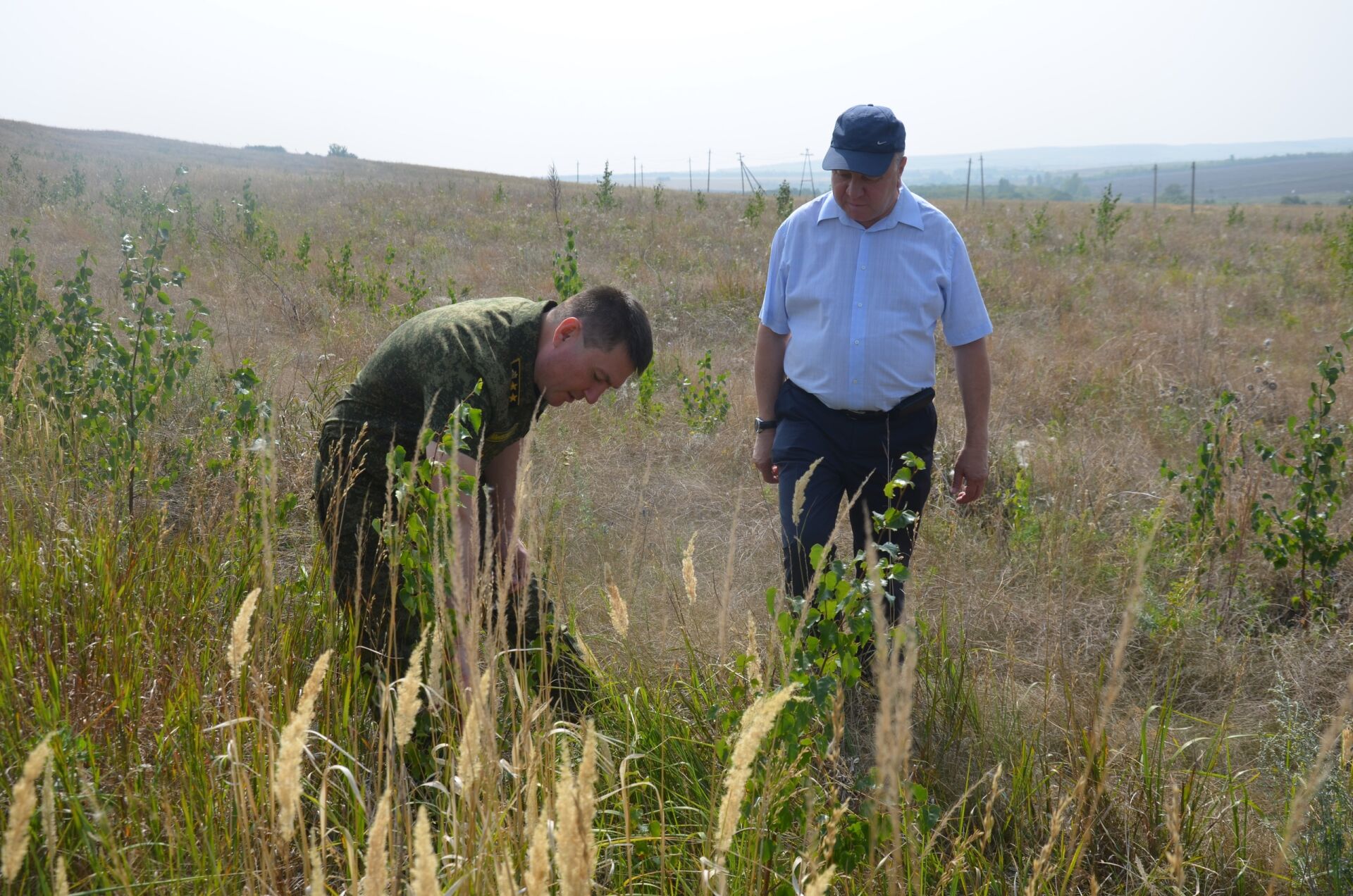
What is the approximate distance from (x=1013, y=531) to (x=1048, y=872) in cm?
326

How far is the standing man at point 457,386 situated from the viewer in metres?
2.57

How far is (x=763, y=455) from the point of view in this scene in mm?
3512

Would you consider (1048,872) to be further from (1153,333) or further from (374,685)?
(1153,333)

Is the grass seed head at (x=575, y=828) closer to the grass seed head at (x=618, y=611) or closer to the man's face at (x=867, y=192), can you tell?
the grass seed head at (x=618, y=611)

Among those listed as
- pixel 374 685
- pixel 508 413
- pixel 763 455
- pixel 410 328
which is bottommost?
pixel 374 685

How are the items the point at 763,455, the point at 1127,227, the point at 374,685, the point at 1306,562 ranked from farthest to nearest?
the point at 1127,227 → the point at 1306,562 → the point at 763,455 → the point at 374,685

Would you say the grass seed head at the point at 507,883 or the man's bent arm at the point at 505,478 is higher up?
the man's bent arm at the point at 505,478

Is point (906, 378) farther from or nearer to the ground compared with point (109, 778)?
farther from the ground

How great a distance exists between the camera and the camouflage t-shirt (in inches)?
101

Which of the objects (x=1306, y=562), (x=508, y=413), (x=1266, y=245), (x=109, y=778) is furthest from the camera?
→ (x=1266, y=245)

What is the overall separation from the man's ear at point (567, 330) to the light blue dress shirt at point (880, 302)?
0.92m

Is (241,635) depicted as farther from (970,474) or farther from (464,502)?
(970,474)

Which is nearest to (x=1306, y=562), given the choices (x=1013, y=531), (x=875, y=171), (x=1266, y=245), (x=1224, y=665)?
(x=1224, y=665)

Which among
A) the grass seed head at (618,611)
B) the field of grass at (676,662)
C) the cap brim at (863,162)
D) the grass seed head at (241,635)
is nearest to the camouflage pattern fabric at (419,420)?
the field of grass at (676,662)
